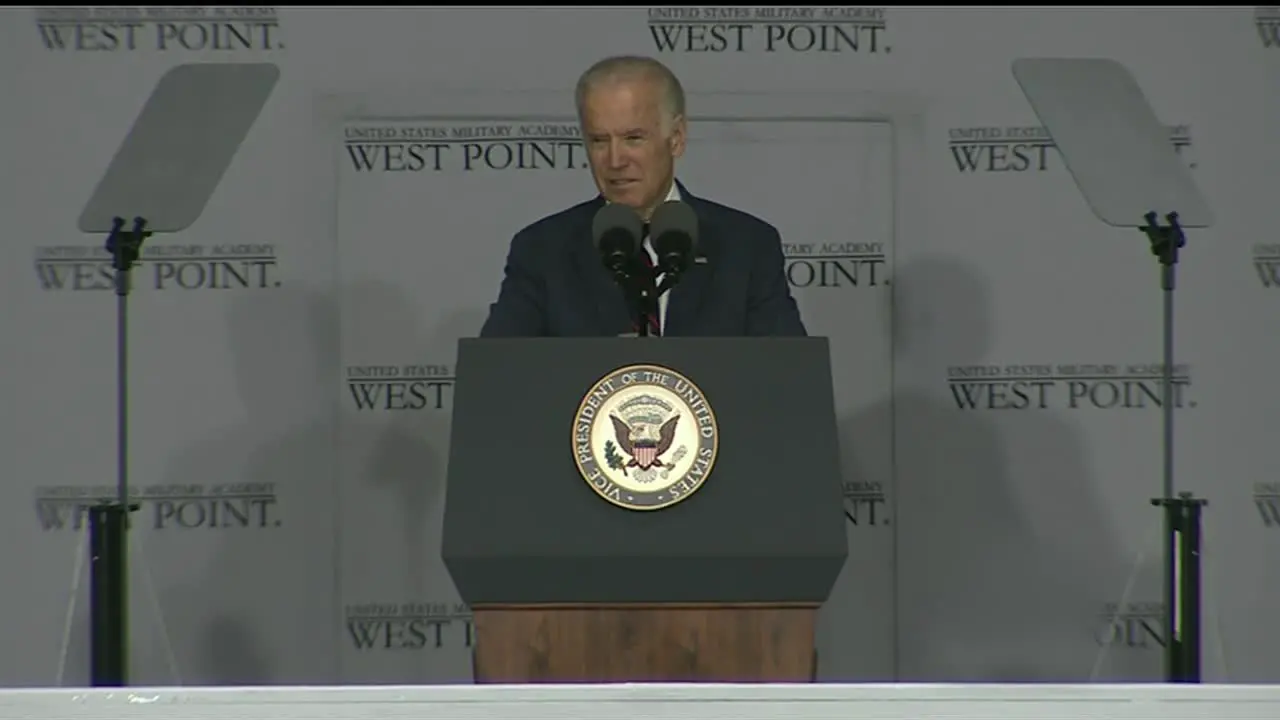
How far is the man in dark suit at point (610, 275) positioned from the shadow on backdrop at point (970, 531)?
134 cm

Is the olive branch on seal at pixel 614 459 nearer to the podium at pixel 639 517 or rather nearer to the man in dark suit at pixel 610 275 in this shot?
the podium at pixel 639 517

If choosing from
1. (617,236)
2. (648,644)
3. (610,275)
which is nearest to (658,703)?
(648,644)

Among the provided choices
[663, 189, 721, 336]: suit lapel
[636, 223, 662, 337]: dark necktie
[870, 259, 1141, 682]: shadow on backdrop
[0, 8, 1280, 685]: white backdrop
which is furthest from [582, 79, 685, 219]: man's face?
[870, 259, 1141, 682]: shadow on backdrop

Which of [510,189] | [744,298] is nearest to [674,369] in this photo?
[744,298]

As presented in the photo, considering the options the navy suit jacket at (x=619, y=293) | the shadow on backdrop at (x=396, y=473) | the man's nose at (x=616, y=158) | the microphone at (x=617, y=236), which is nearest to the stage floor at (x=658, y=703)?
the microphone at (x=617, y=236)

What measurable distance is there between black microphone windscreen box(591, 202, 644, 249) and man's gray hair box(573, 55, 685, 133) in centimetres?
51

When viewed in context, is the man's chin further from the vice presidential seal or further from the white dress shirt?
the vice presidential seal

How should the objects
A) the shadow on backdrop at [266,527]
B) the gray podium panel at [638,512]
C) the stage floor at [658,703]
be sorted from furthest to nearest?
the shadow on backdrop at [266,527] < the gray podium panel at [638,512] < the stage floor at [658,703]

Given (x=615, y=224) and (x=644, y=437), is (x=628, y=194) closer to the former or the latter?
(x=615, y=224)

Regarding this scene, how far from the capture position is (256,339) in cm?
388

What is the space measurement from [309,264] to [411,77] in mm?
506

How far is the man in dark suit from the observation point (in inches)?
100

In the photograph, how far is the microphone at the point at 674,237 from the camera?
2.06 m

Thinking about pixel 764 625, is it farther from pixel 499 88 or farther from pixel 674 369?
pixel 499 88
